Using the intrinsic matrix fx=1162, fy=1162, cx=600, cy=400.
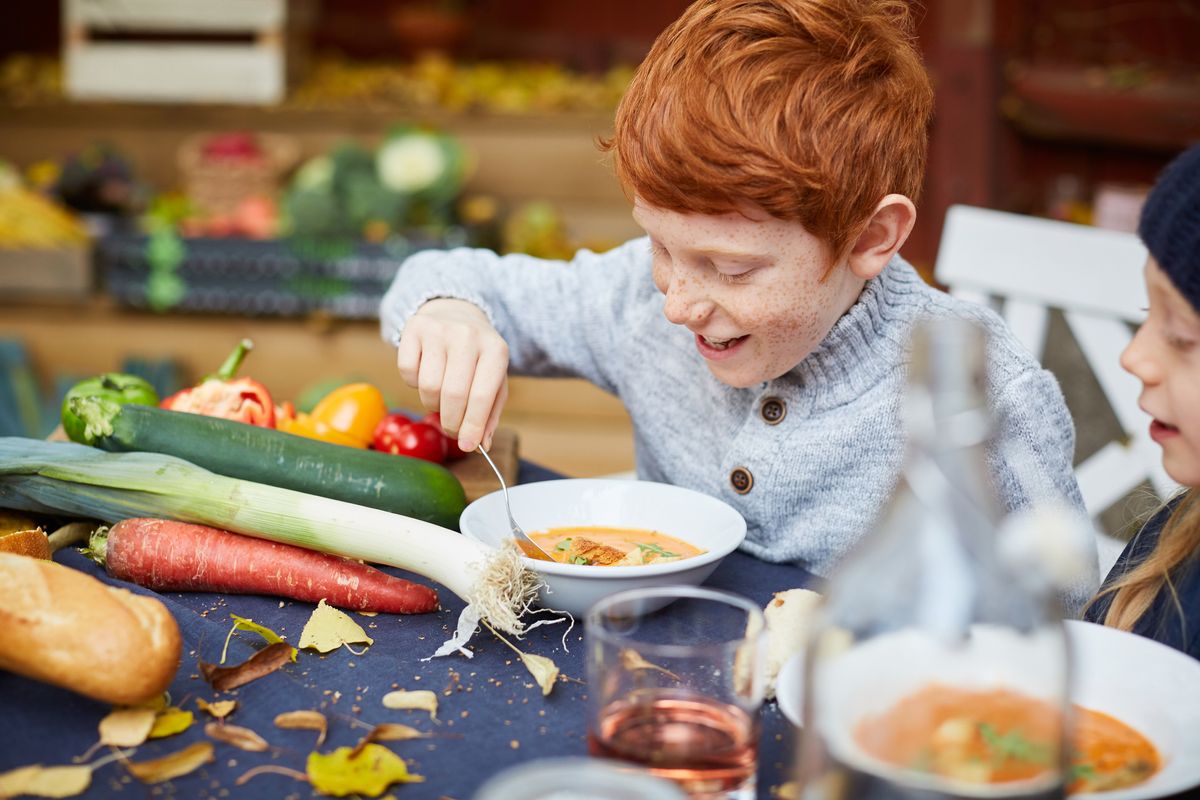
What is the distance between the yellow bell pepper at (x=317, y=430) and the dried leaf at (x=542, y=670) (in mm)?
662

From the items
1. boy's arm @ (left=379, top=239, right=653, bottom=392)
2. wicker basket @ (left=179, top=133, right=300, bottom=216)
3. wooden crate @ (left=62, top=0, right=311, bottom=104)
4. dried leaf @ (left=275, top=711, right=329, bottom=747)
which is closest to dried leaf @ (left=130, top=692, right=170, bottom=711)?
dried leaf @ (left=275, top=711, right=329, bottom=747)

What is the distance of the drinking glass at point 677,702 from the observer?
0.84 meters

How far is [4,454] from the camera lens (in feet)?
4.66

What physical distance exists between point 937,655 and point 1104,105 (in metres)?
3.44

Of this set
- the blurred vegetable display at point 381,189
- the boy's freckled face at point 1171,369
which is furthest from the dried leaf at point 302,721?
the blurred vegetable display at point 381,189

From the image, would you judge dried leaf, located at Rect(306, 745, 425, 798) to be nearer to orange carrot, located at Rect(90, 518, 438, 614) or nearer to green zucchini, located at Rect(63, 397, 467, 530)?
orange carrot, located at Rect(90, 518, 438, 614)

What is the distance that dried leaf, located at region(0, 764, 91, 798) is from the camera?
914mm

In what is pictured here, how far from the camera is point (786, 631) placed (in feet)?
3.59

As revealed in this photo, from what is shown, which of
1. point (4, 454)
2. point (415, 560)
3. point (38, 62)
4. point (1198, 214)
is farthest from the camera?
point (38, 62)

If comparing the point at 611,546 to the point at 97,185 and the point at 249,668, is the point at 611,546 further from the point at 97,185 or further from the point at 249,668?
the point at 97,185

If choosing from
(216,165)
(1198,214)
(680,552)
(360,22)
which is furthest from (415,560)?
(360,22)

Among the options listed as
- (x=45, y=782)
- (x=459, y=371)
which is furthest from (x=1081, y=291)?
(x=45, y=782)

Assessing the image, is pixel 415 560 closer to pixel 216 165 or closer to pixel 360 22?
pixel 216 165

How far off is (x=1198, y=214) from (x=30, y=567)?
1.04m
